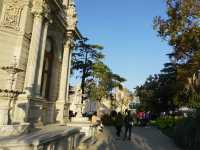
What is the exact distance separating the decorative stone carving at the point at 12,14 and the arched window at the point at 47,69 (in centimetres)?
533

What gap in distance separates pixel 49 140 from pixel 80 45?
34115mm

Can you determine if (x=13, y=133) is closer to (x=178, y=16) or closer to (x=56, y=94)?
(x=178, y=16)

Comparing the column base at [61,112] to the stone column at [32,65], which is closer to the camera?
the stone column at [32,65]

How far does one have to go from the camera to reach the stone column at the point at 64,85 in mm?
24438

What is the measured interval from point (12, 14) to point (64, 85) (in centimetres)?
911

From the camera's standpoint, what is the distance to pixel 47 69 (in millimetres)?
23719

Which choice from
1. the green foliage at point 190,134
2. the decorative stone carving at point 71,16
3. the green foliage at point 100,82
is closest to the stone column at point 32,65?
the decorative stone carving at point 71,16

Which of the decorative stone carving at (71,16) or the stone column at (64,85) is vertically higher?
the decorative stone carving at (71,16)

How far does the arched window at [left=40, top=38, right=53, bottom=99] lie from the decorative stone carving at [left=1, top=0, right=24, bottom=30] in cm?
533

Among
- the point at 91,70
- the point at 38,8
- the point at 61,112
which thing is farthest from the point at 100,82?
the point at 38,8

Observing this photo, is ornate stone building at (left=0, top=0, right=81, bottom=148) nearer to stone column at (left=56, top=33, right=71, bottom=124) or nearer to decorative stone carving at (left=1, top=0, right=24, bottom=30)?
decorative stone carving at (left=1, top=0, right=24, bottom=30)

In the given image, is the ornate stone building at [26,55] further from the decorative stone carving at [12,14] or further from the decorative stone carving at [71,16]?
the decorative stone carving at [71,16]

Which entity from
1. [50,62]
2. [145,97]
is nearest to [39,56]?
[50,62]

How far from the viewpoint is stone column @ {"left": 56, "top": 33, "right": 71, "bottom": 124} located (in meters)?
24.4
